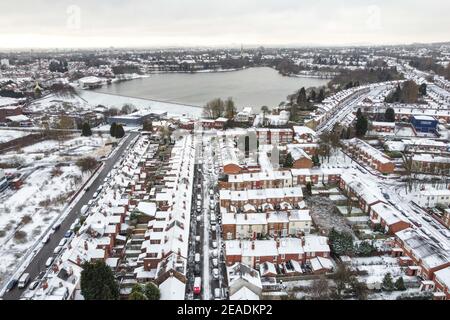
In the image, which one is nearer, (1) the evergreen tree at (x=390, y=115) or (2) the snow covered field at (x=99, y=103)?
(1) the evergreen tree at (x=390, y=115)

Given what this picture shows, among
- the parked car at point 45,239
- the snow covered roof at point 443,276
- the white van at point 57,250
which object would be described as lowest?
the white van at point 57,250

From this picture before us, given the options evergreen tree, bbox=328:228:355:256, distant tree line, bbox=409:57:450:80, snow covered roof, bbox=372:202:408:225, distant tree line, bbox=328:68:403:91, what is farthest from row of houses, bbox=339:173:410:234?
distant tree line, bbox=409:57:450:80

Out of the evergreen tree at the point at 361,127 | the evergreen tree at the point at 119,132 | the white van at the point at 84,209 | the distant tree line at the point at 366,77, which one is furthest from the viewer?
the distant tree line at the point at 366,77

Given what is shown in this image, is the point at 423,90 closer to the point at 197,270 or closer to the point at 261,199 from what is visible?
the point at 261,199

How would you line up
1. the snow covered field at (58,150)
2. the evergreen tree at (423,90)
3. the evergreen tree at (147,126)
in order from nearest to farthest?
the snow covered field at (58,150) < the evergreen tree at (147,126) < the evergreen tree at (423,90)

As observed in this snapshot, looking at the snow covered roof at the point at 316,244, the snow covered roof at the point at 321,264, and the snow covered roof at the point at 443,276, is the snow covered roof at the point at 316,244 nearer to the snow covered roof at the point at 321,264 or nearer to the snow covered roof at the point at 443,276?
the snow covered roof at the point at 321,264

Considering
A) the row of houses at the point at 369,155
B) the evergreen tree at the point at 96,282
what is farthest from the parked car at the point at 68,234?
the row of houses at the point at 369,155
